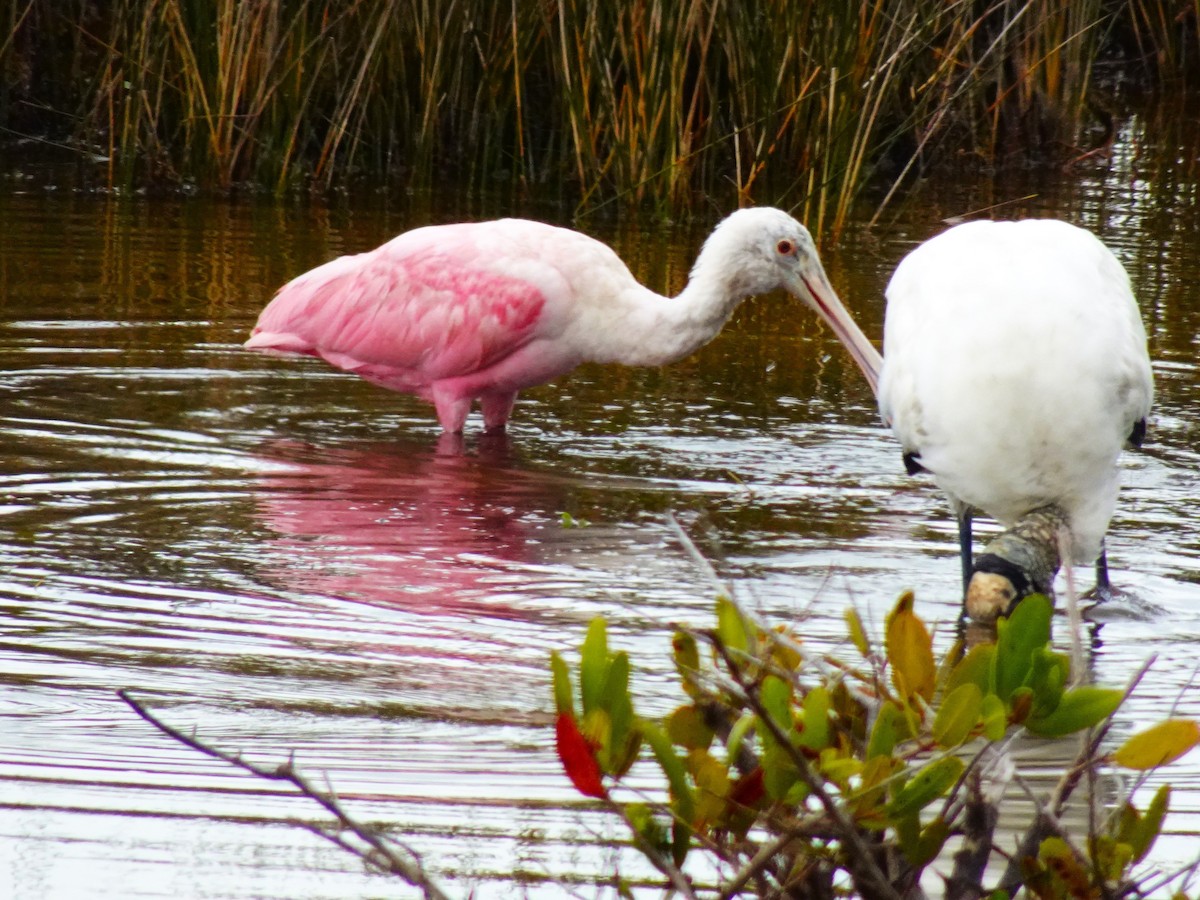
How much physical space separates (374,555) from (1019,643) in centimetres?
364

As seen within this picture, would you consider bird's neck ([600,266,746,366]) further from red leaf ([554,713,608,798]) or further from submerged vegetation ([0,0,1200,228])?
red leaf ([554,713,608,798])

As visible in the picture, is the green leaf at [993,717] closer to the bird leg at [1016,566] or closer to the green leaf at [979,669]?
the green leaf at [979,669]

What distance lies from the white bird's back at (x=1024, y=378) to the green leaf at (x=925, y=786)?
10.2ft

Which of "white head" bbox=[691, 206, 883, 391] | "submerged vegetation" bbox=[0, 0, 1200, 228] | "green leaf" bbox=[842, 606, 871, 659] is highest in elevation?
"submerged vegetation" bbox=[0, 0, 1200, 228]

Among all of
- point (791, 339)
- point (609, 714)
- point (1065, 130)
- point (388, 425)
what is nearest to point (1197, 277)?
point (791, 339)

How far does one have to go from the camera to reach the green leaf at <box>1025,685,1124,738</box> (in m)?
2.31

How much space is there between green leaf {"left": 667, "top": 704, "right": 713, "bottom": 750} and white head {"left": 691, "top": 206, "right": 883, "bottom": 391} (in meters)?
5.11

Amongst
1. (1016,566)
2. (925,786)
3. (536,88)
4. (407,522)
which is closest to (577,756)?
(925,786)

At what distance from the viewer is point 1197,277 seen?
1054 cm

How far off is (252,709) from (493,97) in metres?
8.50

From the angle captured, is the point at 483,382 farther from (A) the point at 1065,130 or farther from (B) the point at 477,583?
(A) the point at 1065,130

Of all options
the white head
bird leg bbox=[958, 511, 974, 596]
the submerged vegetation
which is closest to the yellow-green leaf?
bird leg bbox=[958, 511, 974, 596]

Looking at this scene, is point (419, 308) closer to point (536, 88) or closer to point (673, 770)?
point (536, 88)

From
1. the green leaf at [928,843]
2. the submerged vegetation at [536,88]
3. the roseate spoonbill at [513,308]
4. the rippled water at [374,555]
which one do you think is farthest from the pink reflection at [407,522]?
the submerged vegetation at [536,88]
